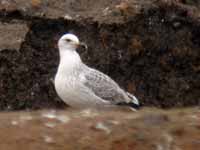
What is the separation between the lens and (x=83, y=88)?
691 inches

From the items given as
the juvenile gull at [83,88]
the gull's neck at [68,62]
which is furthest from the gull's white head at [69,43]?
the juvenile gull at [83,88]

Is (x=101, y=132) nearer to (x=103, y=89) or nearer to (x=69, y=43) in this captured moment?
(x=103, y=89)

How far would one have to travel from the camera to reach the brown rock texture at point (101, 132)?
12.2m

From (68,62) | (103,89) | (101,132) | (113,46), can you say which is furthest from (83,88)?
(101,132)

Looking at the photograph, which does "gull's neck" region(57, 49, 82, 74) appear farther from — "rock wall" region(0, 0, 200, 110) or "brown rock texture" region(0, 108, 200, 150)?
"brown rock texture" region(0, 108, 200, 150)

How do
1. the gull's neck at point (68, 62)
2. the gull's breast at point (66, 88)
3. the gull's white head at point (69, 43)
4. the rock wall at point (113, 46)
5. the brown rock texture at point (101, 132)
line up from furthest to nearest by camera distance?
the rock wall at point (113, 46) → the gull's white head at point (69, 43) → the gull's neck at point (68, 62) → the gull's breast at point (66, 88) → the brown rock texture at point (101, 132)

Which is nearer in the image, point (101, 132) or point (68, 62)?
point (101, 132)

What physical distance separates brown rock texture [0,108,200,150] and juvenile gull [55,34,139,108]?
433 cm

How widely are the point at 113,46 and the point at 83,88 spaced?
3.16m

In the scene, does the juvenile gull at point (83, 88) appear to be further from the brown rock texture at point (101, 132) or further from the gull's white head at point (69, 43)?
the brown rock texture at point (101, 132)

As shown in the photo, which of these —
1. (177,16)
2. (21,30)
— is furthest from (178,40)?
(21,30)

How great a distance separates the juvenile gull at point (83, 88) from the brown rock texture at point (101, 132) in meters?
4.33

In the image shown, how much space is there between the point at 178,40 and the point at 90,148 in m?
9.01

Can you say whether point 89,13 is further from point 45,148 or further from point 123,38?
point 45,148
